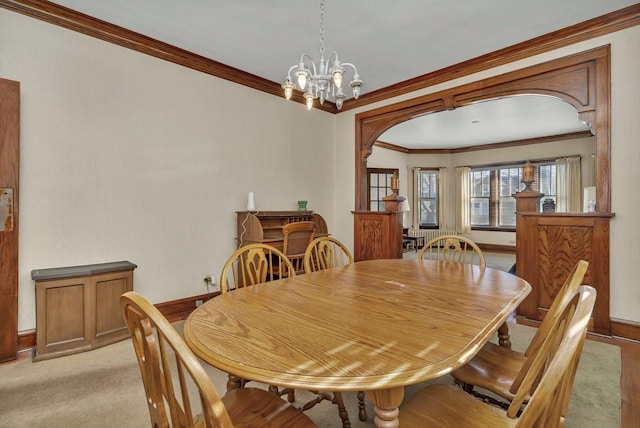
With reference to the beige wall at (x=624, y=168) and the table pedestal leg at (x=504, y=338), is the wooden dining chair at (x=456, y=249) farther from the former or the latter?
the beige wall at (x=624, y=168)

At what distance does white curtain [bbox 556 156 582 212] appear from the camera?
662 centimetres

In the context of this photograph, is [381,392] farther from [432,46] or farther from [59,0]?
[59,0]

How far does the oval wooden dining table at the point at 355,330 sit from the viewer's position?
0.85 meters

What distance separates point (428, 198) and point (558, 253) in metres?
5.63

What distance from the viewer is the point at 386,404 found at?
878 mm

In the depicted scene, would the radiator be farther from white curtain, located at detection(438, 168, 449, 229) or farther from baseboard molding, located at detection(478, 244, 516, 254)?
baseboard molding, located at detection(478, 244, 516, 254)

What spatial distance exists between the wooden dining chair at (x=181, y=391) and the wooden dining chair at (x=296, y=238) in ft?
6.70

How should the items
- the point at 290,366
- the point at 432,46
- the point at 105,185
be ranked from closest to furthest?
the point at 290,366, the point at 105,185, the point at 432,46

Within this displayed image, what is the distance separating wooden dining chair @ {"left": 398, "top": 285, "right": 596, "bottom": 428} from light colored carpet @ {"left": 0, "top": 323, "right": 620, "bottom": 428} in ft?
2.26

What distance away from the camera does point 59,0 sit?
2477 millimetres

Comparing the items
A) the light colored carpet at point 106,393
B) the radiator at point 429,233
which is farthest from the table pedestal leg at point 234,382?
the radiator at point 429,233

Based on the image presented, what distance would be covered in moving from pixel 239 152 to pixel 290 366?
3.30 meters

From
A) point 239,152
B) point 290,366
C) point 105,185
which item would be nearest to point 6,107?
point 105,185

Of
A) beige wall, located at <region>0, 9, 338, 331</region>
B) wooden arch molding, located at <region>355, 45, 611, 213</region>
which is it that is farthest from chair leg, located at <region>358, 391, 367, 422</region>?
wooden arch molding, located at <region>355, 45, 611, 213</region>
